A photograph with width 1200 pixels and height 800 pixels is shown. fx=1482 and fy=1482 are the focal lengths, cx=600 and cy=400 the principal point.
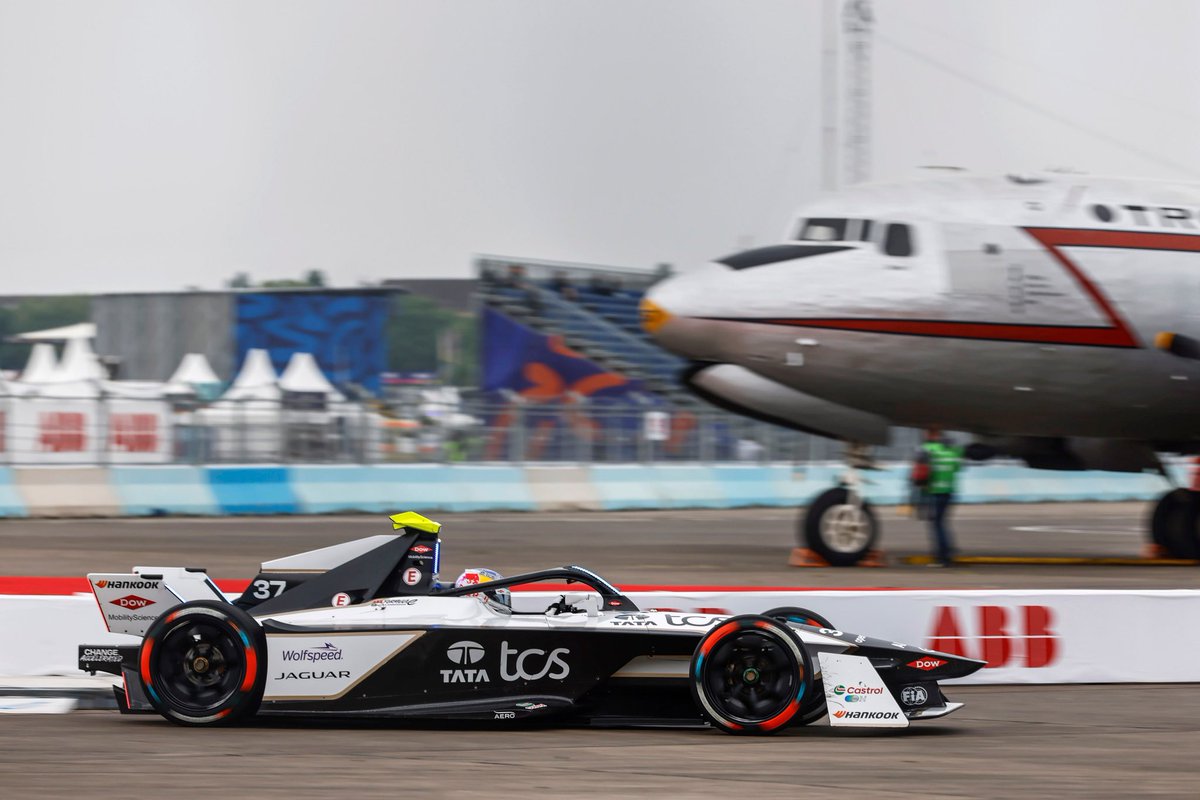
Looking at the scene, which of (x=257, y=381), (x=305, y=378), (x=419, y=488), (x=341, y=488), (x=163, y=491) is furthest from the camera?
(x=305, y=378)

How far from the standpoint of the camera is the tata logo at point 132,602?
7883mm

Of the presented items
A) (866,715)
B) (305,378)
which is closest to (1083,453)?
(866,715)

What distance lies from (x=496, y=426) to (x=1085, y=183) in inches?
465

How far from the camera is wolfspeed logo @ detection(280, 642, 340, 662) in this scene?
7.58 metres

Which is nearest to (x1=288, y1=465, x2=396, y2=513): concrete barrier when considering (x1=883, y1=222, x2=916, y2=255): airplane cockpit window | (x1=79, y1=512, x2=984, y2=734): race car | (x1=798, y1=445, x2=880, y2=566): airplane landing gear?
(x1=798, y1=445, x2=880, y2=566): airplane landing gear

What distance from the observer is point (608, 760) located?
22.0 feet

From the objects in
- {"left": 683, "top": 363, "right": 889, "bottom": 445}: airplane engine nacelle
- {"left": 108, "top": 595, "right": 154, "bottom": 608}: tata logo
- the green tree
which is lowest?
{"left": 108, "top": 595, "right": 154, "bottom": 608}: tata logo

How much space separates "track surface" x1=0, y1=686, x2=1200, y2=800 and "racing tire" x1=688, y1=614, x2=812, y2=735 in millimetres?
126

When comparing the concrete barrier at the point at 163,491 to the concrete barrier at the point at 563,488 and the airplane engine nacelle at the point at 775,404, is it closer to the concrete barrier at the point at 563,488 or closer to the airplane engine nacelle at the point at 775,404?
the concrete barrier at the point at 563,488

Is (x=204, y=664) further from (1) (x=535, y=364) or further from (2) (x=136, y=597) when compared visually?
(1) (x=535, y=364)

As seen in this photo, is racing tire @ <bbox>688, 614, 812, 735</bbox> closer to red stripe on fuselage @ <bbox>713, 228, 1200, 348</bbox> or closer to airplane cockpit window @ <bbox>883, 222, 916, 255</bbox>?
red stripe on fuselage @ <bbox>713, 228, 1200, 348</bbox>

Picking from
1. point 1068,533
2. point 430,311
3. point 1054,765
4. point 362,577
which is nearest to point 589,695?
point 362,577

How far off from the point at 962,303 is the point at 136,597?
9795 millimetres

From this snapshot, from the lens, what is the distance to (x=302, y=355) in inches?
1597
